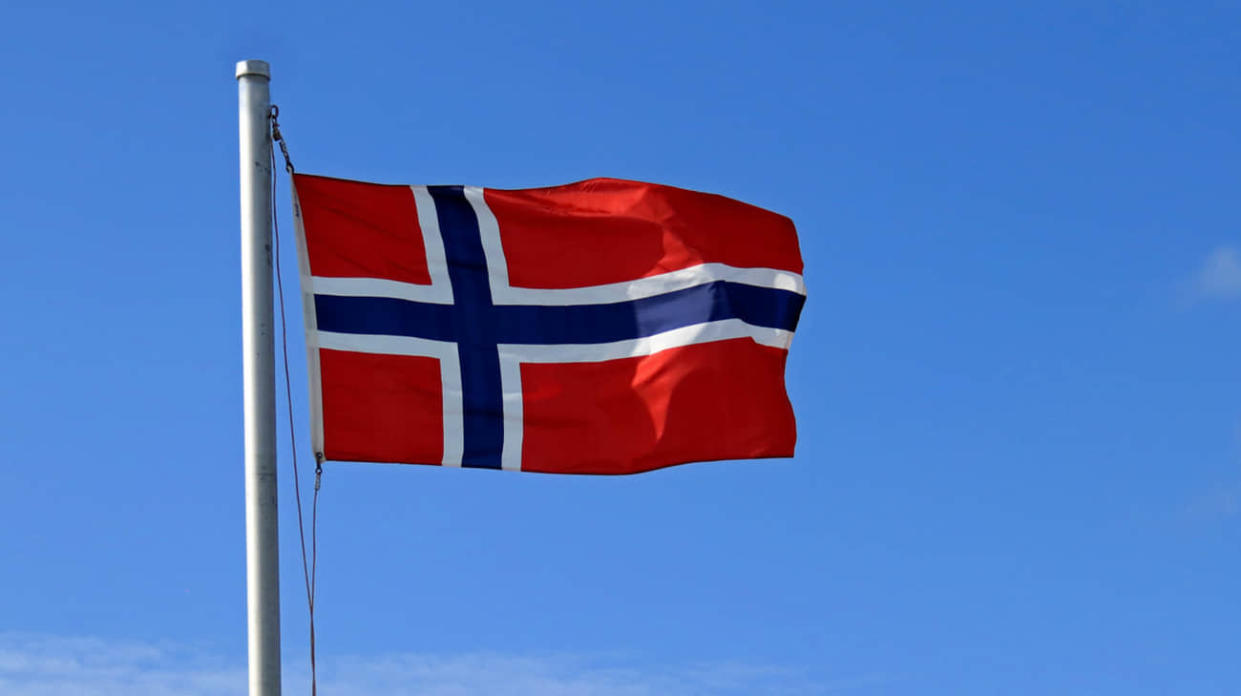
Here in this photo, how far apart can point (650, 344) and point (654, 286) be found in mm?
634

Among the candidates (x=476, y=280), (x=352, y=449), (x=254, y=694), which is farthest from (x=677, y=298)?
(x=254, y=694)

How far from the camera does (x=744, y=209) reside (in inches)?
707

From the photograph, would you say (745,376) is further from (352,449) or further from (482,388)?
(352,449)

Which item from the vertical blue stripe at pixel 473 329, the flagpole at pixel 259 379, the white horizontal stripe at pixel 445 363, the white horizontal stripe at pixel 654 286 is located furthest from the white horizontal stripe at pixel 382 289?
the flagpole at pixel 259 379

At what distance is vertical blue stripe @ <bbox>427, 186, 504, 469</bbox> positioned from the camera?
15.7m

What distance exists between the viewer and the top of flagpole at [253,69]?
13.9 metres

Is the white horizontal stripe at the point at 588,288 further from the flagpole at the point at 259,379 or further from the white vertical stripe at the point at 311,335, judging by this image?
the flagpole at the point at 259,379

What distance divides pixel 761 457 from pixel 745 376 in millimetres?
794

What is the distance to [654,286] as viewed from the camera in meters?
17.3

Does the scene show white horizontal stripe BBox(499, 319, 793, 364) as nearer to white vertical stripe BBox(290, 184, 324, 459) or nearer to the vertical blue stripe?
the vertical blue stripe

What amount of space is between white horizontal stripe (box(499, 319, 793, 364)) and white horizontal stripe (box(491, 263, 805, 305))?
18.0 inches

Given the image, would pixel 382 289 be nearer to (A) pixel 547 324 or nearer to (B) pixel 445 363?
(B) pixel 445 363

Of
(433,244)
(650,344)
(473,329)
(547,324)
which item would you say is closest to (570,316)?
(547,324)

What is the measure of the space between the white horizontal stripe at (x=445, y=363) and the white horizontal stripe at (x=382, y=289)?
39 cm
